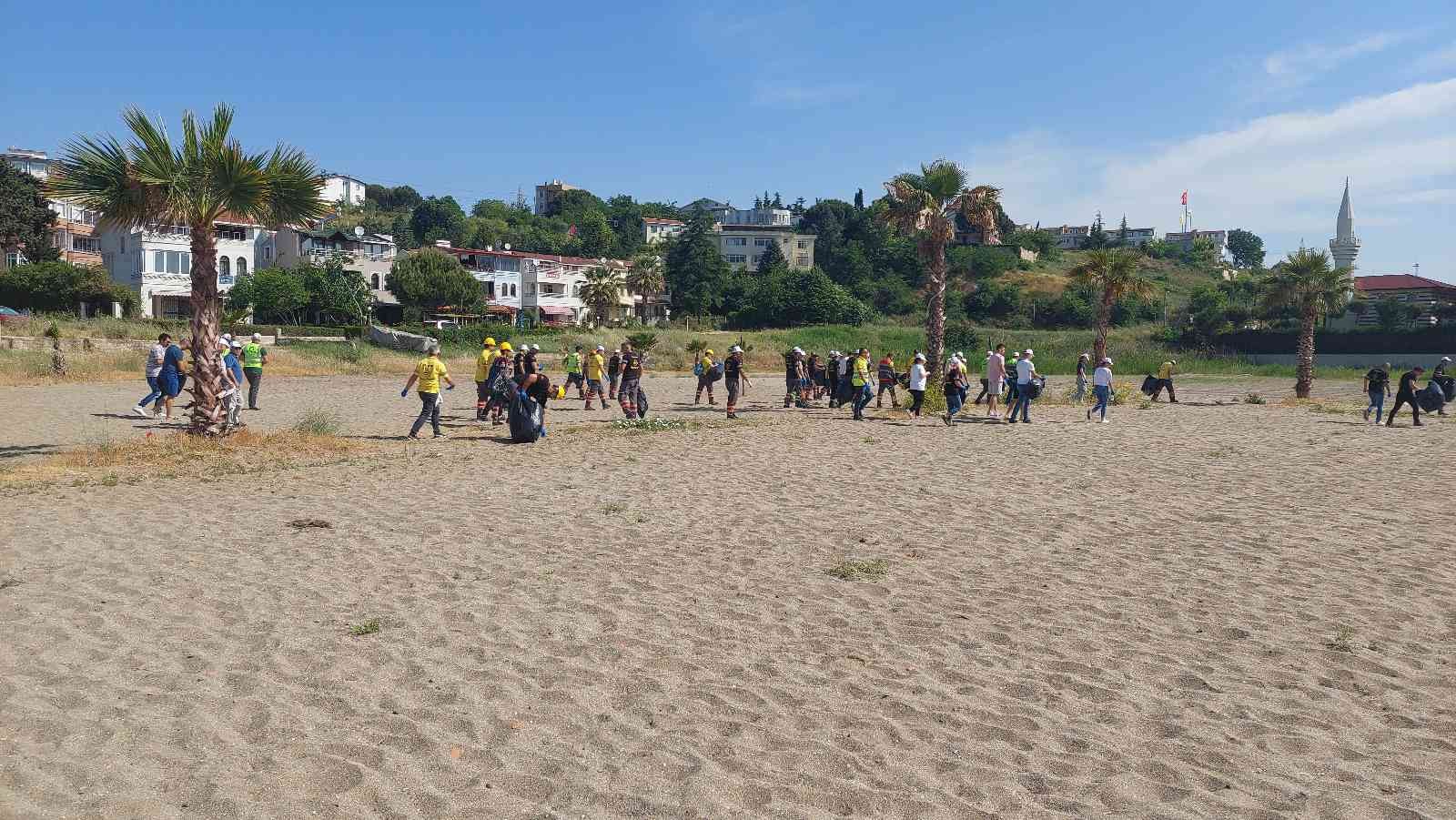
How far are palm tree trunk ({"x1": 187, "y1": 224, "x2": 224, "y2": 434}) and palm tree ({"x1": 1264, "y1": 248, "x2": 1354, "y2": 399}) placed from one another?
31470mm

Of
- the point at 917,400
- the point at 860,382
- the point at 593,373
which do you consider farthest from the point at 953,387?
the point at 593,373

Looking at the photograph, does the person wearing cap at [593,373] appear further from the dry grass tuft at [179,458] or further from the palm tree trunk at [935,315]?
the palm tree trunk at [935,315]

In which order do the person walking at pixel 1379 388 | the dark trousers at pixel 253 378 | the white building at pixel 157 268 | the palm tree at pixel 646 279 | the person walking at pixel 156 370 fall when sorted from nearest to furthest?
1. the person walking at pixel 156 370
2. the dark trousers at pixel 253 378
3. the person walking at pixel 1379 388
4. the white building at pixel 157 268
5. the palm tree at pixel 646 279

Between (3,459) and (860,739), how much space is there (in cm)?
1422

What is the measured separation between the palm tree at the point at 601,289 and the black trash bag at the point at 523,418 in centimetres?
6701

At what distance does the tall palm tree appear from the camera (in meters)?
14.1

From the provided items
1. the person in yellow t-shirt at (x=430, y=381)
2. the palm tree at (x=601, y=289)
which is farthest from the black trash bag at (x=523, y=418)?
the palm tree at (x=601, y=289)

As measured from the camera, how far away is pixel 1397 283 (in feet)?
249

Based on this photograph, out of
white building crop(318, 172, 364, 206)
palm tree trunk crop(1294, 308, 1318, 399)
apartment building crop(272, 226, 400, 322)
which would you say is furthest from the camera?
white building crop(318, 172, 364, 206)

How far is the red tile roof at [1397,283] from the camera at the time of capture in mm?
73750

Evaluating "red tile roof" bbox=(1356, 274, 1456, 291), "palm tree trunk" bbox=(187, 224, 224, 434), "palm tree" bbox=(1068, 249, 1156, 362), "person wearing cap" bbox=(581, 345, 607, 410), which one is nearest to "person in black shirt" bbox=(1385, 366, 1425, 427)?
"palm tree" bbox=(1068, 249, 1156, 362)

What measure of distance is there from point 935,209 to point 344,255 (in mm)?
55792

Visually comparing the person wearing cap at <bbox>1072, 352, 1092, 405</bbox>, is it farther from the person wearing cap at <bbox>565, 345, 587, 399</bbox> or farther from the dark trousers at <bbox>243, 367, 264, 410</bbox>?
the dark trousers at <bbox>243, 367, 264, 410</bbox>

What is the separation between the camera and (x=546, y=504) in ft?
37.3
